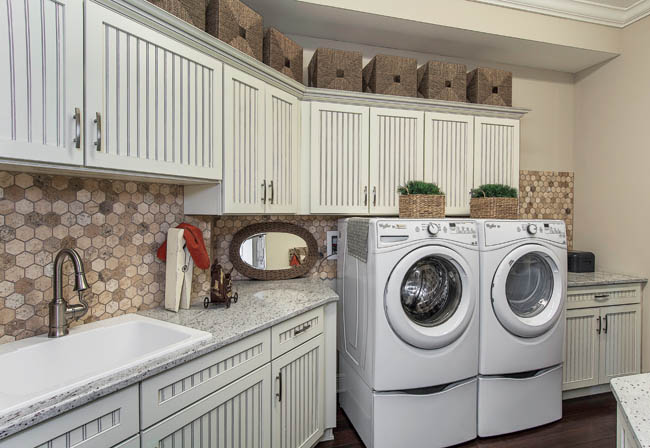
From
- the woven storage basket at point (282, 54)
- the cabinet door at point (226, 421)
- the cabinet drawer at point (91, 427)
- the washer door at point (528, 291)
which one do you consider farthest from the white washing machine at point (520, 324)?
the cabinet drawer at point (91, 427)

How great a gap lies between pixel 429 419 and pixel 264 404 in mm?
992

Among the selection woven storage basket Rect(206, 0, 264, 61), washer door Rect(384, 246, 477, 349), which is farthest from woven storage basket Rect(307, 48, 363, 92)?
washer door Rect(384, 246, 477, 349)

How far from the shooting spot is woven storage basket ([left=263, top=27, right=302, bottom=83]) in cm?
200

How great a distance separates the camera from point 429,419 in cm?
193

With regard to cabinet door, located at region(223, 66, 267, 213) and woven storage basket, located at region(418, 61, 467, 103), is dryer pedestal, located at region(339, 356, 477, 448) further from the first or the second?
woven storage basket, located at region(418, 61, 467, 103)

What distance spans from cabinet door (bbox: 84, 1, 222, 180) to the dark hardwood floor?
68.1 inches

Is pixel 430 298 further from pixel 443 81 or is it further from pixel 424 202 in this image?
pixel 443 81

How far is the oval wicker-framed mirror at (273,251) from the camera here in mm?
2359

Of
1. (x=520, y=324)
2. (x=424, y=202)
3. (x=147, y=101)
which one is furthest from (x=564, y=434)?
(x=147, y=101)

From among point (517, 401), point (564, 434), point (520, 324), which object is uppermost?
point (520, 324)

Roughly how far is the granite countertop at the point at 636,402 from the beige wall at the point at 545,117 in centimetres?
254

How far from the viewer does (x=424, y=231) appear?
6.22 feet

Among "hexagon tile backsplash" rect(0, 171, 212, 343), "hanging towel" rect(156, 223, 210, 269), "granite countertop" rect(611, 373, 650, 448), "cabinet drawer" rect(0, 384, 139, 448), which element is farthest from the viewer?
"hanging towel" rect(156, 223, 210, 269)

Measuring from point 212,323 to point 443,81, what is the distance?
2.23 metres
